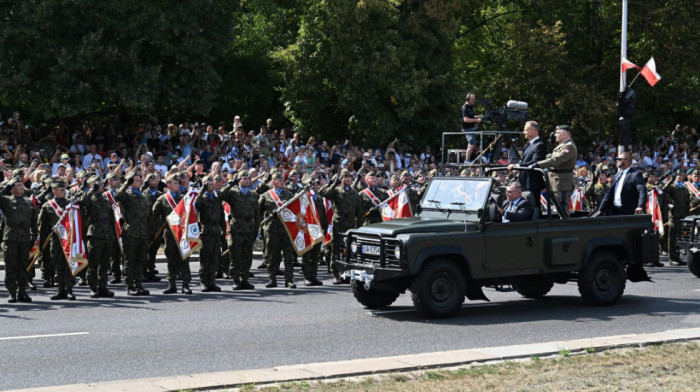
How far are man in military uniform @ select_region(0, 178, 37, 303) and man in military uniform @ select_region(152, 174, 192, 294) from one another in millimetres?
2176

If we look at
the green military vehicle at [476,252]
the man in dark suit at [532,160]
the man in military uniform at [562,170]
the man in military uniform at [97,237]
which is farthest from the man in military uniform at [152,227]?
the man in military uniform at [562,170]

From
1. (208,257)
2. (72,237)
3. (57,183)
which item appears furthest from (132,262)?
(57,183)

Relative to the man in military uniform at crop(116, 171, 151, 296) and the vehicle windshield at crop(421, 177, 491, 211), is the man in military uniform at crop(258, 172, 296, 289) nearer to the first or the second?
the man in military uniform at crop(116, 171, 151, 296)

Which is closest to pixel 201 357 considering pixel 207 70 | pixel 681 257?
pixel 681 257

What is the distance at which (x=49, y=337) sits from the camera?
11.9 meters

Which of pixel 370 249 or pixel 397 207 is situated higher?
pixel 397 207

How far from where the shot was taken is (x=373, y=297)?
1400cm

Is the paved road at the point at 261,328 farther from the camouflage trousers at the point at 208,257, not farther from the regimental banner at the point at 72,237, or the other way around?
the regimental banner at the point at 72,237

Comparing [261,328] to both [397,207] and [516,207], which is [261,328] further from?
[397,207]

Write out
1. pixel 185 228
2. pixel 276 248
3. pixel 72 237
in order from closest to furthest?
pixel 72 237 → pixel 185 228 → pixel 276 248

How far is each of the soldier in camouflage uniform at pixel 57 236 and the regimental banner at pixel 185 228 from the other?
1823mm

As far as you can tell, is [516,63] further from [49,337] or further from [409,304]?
[49,337]

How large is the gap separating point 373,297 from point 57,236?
219 inches

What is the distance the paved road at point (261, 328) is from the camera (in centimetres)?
1023
